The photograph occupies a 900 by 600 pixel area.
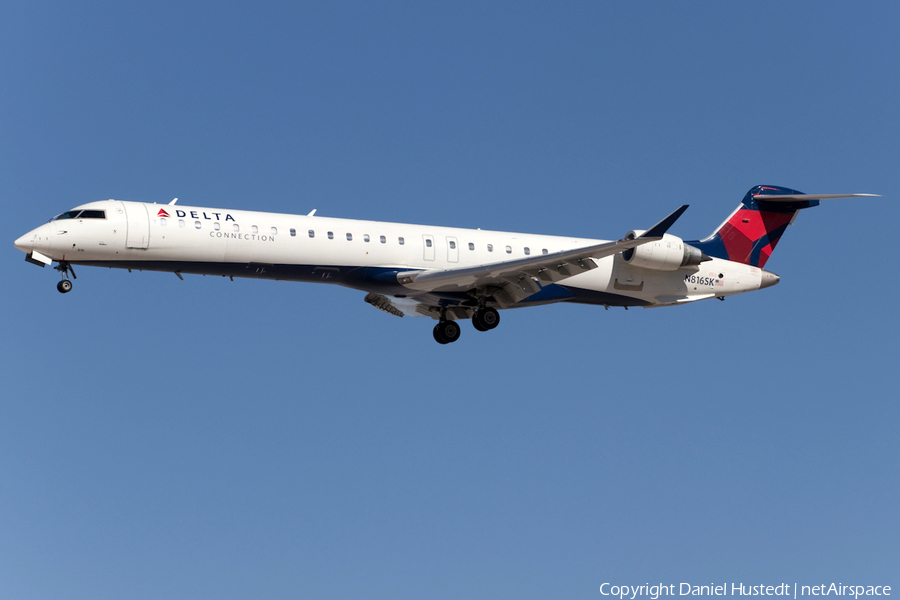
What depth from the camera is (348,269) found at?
24438 mm

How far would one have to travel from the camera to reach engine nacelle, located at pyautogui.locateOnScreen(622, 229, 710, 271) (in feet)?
88.2

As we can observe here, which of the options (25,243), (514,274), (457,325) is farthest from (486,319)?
(25,243)

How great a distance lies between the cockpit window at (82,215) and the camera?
22.8m

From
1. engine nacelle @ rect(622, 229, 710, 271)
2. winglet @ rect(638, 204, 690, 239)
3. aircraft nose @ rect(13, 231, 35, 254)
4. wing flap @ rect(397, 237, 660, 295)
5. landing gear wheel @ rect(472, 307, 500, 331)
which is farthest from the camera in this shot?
engine nacelle @ rect(622, 229, 710, 271)

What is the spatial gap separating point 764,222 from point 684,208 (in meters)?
9.09

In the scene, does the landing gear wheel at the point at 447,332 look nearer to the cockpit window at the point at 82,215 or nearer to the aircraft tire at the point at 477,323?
the aircraft tire at the point at 477,323

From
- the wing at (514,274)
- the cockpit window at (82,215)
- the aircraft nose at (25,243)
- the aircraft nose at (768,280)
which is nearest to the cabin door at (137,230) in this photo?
the cockpit window at (82,215)

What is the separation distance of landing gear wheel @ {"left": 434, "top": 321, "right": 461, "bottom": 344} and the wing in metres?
1.70

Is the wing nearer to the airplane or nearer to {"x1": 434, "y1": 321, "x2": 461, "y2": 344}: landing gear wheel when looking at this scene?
the airplane

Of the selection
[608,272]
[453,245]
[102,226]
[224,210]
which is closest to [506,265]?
[453,245]

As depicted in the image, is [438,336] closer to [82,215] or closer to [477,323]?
[477,323]

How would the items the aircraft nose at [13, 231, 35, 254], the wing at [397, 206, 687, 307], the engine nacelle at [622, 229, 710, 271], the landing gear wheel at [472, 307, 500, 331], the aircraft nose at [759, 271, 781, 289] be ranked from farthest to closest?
the aircraft nose at [759, 271, 781, 289]
the engine nacelle at [622, 229, 710, 271]
the landing gear wheel at [472, 307, 500, 331]
the wing at [397, 206, 687, 307]
the aircraft nose at [13, 231, 35, 254]

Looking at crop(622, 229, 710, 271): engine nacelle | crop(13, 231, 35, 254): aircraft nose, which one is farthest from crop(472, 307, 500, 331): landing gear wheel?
crop(13, 231, 35, 254): aircraft nose

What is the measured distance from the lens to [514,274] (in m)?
24.7
